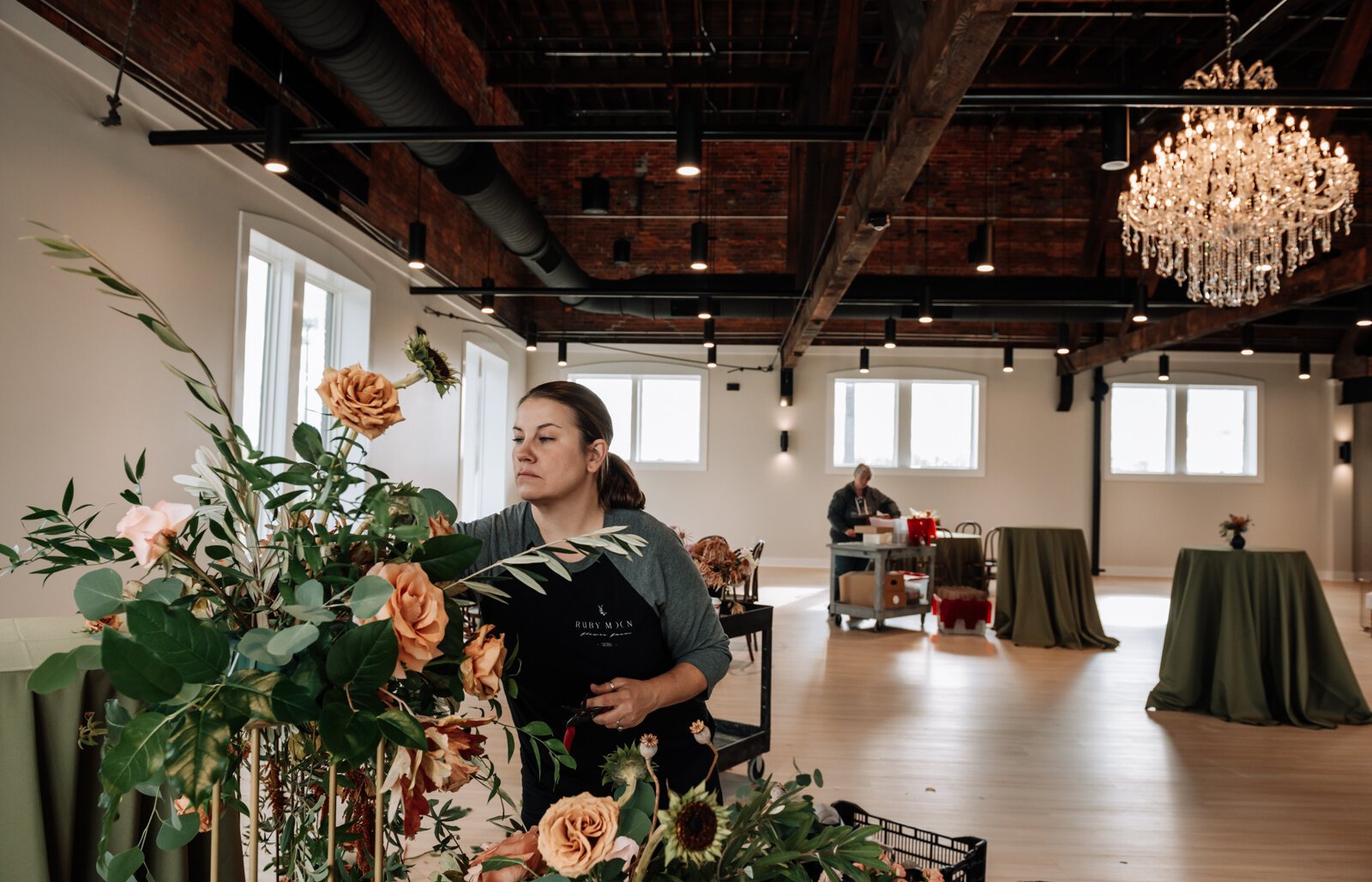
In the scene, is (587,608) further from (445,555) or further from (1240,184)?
(1240,184)

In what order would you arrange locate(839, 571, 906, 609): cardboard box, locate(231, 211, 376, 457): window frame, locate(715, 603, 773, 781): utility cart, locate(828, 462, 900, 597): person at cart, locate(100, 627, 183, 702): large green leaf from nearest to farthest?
locate(100, 627, 183, 702): large green leaf → locate(715, 603, 773, 781): utility cart → locate(231, 211, 376, 457): window frame → locate(839, 571, 906, 609): cardboard box → locate(828, 462, 900, 597): person at cart

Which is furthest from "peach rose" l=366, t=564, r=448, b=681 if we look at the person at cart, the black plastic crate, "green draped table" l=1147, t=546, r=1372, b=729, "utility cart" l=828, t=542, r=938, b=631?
the person at cart

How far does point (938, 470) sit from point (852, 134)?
34.7ft

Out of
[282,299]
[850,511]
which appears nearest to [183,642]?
[282,299]

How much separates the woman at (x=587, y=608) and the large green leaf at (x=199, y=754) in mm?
892

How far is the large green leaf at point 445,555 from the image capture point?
2.43ft

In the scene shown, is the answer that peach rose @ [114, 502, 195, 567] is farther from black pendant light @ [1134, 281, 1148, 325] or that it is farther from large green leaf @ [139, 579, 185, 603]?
black pendant light @ [1134, 281, 1148, 325]

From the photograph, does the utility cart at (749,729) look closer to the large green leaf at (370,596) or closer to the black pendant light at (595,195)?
the large green leaf at (370,596)

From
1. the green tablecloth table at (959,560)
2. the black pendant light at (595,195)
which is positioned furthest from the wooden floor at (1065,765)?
the black pendant light at (595,195)

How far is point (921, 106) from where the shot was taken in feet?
14.8

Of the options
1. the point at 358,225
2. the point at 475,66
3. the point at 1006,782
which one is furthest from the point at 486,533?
the point at 475,66

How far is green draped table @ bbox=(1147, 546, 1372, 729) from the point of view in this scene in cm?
573

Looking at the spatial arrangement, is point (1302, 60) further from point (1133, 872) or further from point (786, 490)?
point (1133, 872)

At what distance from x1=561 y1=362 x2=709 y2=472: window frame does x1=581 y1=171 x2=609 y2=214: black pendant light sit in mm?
4296
